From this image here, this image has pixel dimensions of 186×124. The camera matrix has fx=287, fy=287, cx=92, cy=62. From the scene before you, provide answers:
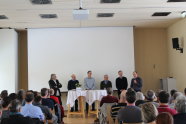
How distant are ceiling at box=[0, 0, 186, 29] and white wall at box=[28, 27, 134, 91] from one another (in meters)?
0.47

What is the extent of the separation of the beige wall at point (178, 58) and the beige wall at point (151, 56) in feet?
0.99

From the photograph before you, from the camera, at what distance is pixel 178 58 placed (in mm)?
11133

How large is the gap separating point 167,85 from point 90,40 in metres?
3.51

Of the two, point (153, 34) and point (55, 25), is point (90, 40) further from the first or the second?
point (153, 34)

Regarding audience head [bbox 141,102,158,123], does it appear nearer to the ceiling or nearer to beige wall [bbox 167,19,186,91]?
the ceiling

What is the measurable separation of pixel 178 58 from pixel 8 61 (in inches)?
263

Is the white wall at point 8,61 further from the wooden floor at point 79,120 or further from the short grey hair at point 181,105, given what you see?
the short grey hair at point 181,105

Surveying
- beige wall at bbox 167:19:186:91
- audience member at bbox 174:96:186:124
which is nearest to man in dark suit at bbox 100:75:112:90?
beige wall at bbox 167:19:186:91

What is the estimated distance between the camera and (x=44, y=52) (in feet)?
37.4

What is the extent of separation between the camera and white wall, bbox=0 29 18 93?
37.1 feet

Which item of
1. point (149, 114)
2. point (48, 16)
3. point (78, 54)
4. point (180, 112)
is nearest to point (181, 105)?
point (180, 112)

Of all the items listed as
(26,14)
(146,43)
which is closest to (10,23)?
(26,14)

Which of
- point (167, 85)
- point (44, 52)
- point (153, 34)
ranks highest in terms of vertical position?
point (153, 34)

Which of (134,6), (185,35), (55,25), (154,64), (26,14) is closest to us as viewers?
(134,6)
